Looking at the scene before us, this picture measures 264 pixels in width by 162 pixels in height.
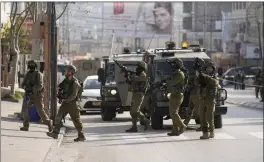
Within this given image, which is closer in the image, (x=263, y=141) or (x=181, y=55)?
(x=181, y=55)

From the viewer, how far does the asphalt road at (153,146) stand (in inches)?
400

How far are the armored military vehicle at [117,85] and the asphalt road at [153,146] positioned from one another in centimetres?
83

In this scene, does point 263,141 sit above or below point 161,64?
below

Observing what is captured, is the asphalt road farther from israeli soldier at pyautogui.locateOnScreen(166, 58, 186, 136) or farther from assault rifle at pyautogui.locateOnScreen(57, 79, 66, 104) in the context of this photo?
israeli soldier at pyautogui.locateOnScreen(166, 58, 186, 136)

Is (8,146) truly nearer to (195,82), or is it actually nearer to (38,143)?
(38,143)

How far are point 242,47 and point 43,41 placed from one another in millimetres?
46844

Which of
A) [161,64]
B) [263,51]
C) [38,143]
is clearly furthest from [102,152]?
[263,51]

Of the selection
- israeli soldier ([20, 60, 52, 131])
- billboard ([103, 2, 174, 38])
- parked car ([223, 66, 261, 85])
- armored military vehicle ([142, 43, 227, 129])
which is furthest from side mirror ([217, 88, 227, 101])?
parked car ([223, 66, 261, 85])

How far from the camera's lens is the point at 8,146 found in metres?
10.7

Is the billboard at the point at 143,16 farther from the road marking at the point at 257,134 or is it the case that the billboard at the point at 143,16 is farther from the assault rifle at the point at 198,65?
the assault rifle at the point at 198,65

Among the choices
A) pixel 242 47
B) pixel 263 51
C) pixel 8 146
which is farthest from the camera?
pixel 242 47

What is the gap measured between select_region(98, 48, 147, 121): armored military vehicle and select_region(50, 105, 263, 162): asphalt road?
83cm

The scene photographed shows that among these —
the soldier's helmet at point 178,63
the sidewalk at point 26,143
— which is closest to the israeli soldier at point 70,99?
the sidewalk at point 26,143

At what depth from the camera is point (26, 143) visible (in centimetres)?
1130
